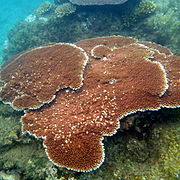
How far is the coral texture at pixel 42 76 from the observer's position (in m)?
4.71

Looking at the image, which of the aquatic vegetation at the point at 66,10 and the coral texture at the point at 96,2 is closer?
the coral texture at the point at 96,2

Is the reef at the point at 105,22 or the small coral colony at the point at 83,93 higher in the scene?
the small coral colony at the point at 83,93

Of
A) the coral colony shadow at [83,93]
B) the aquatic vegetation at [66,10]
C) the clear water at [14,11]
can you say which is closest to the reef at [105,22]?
the aquatic vegetation at [66,10]

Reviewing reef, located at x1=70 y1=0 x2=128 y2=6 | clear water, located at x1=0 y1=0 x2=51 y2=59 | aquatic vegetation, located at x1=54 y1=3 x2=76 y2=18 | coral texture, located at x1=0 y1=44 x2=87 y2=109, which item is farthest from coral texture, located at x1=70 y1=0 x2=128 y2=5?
clear water, located at x1=0 y1=0 x2=51 y2=59

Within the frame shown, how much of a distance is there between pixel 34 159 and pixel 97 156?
154cm

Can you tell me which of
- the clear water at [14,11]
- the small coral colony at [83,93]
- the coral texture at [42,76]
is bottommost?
the clear water at [14,11]

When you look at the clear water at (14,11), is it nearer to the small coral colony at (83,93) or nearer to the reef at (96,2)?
the reef at (96,2)

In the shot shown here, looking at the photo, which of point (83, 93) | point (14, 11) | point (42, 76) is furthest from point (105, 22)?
point (14, 11)

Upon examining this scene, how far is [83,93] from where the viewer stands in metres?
4.37

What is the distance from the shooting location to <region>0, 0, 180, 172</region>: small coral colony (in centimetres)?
347

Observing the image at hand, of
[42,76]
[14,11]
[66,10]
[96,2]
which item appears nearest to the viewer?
[42,76]

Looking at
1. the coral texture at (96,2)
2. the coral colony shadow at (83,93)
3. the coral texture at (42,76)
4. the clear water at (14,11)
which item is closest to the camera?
the coral colony shadow at (83,93)

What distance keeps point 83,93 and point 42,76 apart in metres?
1.65

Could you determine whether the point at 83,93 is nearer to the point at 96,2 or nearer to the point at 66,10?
the point at 96,2
